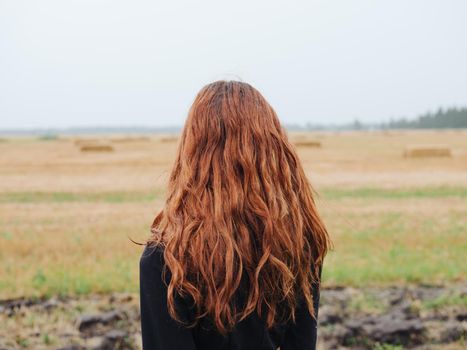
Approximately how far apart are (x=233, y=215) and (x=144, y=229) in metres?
11.5

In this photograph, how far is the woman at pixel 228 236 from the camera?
6.89 ft

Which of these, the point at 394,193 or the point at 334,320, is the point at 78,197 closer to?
the point at 394,193

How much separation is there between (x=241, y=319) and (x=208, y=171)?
528 millimetres

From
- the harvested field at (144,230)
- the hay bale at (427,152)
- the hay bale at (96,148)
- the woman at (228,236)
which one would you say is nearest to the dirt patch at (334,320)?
the harvested field at (144,230)

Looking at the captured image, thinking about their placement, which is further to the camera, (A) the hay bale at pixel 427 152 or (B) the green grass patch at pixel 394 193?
(A) the hay bale at pixel 427 152

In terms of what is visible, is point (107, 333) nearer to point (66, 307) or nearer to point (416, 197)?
point (66, 307)

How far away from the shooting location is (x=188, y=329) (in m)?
2.17

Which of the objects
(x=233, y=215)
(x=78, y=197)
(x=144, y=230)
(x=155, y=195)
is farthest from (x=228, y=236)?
(x=78, y=197)

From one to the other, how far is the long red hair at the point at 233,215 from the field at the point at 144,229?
0.56 meters

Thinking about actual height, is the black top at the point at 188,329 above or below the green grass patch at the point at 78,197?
above

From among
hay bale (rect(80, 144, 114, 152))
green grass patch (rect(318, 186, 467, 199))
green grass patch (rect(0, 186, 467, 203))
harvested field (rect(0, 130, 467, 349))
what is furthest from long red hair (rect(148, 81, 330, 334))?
hay bale (rect(80, 144, 114, 152))

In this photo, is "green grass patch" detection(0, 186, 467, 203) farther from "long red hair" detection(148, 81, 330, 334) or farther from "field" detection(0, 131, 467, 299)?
"long red hair" detection(148, 81, 330, 334)

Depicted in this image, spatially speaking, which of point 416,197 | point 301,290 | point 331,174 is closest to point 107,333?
point 301,290

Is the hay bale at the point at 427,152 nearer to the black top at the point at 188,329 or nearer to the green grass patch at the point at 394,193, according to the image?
the green grass patch at the point at 394,193
